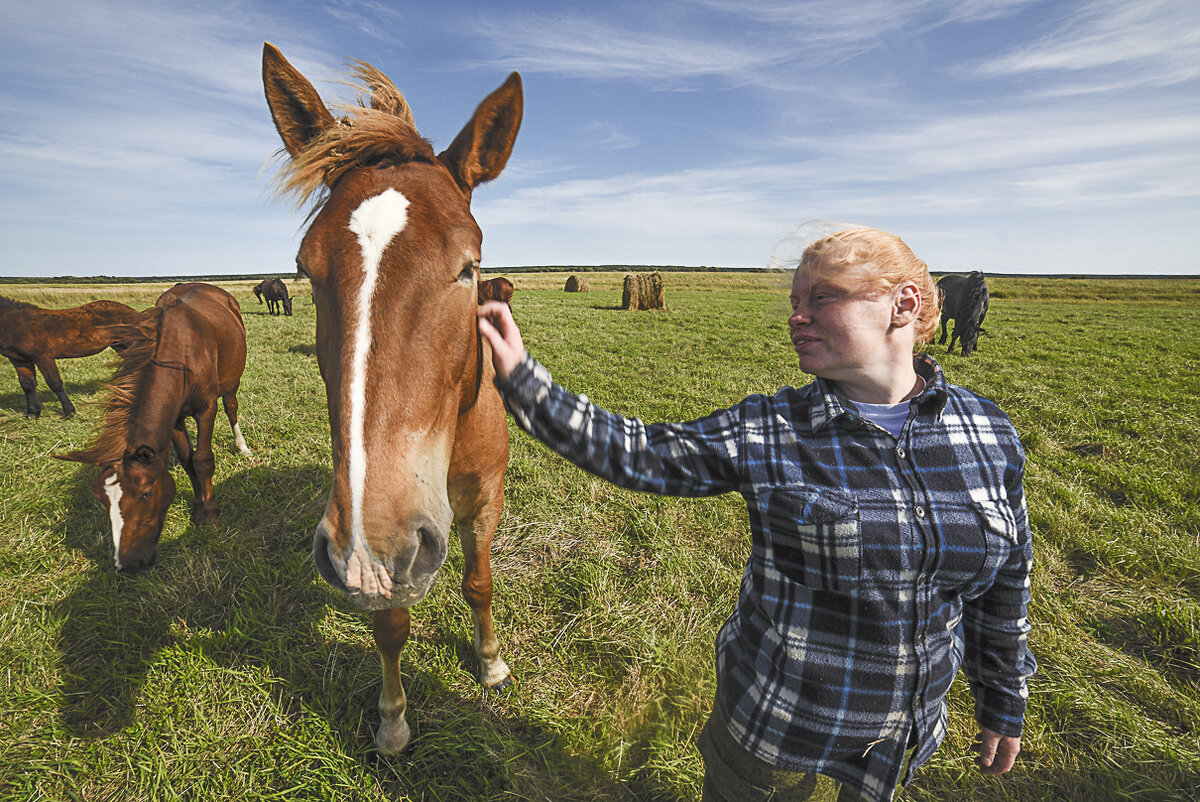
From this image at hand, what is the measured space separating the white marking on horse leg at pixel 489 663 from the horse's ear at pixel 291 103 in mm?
2706

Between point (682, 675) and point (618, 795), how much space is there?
29.1 inches

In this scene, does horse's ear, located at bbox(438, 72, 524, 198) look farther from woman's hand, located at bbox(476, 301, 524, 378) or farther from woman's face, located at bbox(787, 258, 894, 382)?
woman's face, located at bbox(787, 258, 894, 382)

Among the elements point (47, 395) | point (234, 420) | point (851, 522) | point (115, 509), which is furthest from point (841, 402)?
point (47, 395)

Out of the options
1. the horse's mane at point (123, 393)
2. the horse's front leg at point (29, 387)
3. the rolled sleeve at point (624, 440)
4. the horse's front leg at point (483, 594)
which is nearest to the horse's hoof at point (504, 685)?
the horse's front leg at point (483, 594)

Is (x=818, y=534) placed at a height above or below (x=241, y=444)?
above

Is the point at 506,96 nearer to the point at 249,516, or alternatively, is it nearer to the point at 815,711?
the point at 815,711

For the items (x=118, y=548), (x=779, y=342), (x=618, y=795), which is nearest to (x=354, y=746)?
(x=618, y=795)

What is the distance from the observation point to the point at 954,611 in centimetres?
152

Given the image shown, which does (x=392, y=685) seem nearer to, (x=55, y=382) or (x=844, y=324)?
(x=844, y=324)

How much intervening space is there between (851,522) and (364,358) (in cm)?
149

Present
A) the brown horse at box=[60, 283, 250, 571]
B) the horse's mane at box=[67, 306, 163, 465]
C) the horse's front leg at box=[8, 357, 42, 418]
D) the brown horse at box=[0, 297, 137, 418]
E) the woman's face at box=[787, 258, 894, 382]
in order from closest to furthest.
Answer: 1. the woman's face at box=[787, 258, 894, 382]
2. the brown horse at box=[60, 283, 250, 571]
3. the horse's mane at box=[67, 306, 163, 465]
4. the horse's front leg at box=[8, 357, 42, 418]
5. the brown horse at box=[0, 297, 137, 418]

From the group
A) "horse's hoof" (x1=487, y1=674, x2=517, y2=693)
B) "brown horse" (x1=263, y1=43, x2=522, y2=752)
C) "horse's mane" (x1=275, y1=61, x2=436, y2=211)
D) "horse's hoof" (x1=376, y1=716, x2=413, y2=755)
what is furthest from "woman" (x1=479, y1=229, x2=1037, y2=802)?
"horse's hoof" (x1=376, y1=716, x2=413, y2=755)

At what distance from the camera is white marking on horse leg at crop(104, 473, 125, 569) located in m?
3.84

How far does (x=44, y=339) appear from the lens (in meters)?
8.59
